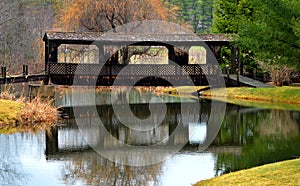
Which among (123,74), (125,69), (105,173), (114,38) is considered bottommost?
(105,173)

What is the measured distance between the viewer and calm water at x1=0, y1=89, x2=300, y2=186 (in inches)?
442

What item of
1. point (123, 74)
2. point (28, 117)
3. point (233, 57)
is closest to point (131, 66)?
point (123, 74)

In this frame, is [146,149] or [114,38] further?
[114,38]

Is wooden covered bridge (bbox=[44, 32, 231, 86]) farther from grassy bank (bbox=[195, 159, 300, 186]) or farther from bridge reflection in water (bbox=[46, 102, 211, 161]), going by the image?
grassy bank (bbox=[195, 159, 300, 186])

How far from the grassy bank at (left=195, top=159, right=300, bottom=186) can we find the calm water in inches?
29.4

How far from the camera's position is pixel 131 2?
3569 cm

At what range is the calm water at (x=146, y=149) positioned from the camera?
1123 centimetres

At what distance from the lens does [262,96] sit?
1193 inches

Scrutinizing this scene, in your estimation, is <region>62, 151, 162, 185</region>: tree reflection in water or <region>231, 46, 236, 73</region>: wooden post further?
<region>231, 46, 236, 73</region>: wooden post

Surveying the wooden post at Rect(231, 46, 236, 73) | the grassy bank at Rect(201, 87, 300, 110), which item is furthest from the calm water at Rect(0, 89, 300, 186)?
the wooden post at Rect(231, 46, 236, 73)

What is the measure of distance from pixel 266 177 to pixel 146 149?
18.4 ft

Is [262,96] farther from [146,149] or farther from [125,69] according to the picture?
[146,149]

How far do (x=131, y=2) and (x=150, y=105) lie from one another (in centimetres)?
1049

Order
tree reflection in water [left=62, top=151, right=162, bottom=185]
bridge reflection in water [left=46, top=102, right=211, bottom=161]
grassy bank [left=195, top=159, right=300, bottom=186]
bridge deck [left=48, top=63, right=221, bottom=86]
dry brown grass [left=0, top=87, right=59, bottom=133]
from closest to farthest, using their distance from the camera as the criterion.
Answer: grassy bank [left=195, top=159, right=300, bottom=186]
tree reflection in water [left=62, top=151, right=162, bottom=185]
bridge reflection in water [left=46, top=102, right=211, bottom=161]
dry brown grass [left=0, top=87, right=59, bottom=133]
bridge deck [left=48, top=63, right=221, bottom=86]
